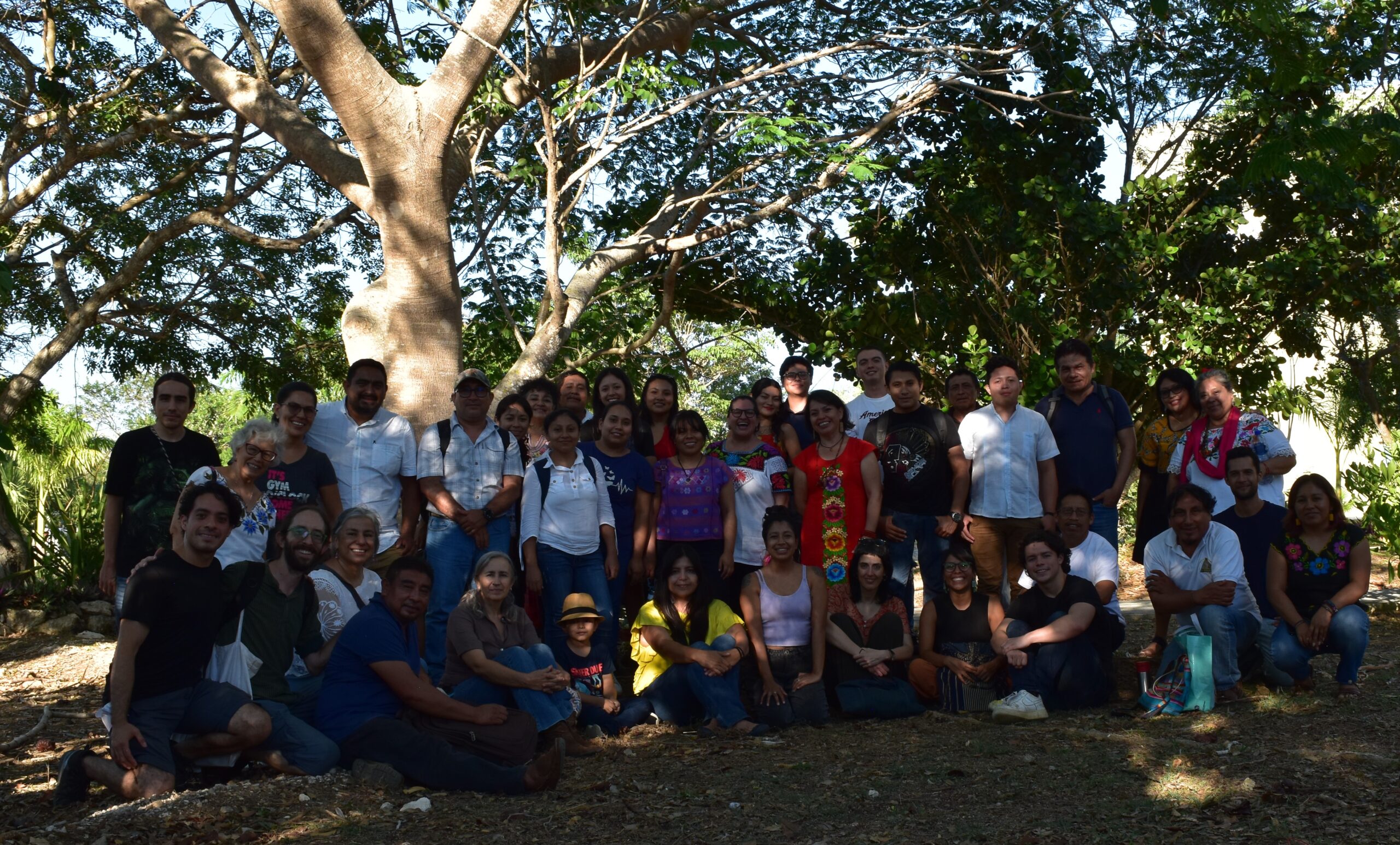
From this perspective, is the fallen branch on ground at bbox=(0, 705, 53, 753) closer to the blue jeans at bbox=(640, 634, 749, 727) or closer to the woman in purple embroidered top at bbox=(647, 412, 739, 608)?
the blue jeans at bbox=(640, 634, 749, 727)

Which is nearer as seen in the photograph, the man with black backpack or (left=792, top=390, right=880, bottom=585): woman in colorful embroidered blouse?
the man with black backpack

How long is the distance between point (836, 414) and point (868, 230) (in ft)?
16.3

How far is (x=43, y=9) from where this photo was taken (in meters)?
11.1

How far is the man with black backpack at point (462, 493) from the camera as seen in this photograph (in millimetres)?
6094

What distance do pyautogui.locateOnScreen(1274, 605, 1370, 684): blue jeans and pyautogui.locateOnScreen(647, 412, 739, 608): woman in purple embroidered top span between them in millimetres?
2755

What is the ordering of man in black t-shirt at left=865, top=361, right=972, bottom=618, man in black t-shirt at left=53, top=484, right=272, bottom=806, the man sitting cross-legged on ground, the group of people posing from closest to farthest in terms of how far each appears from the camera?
1. man in black t-shirt at left=53, top=484, right=272, bottom=806
2. the man sitting cross-legged on ground
3. the group of people posing
4. man in black t-shirt at left=865, top=361, right=972, bottom=618

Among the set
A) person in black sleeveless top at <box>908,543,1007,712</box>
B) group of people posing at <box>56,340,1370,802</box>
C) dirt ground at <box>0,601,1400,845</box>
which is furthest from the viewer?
person in black sleeveless top at <box>908,543,1007,712</box>

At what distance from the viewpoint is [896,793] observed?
15.3 ft

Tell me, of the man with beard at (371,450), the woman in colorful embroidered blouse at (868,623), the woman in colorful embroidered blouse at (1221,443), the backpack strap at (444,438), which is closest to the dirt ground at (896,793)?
the woman in colorful embroidered blouse at (868,623)

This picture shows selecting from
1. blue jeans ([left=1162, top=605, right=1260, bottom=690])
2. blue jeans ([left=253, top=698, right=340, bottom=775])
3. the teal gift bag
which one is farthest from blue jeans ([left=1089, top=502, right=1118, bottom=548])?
blue jeans ([left=253, top=698, right=340, bottom=775])

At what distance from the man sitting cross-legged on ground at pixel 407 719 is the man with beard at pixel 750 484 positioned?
1.81 metres

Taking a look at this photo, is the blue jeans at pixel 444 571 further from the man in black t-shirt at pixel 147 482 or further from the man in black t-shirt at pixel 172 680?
the man in black t-shirt at pixel 172 680

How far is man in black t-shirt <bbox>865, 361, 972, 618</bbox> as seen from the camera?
659 cm

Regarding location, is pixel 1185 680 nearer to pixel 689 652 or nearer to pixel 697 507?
pixel 689 652
